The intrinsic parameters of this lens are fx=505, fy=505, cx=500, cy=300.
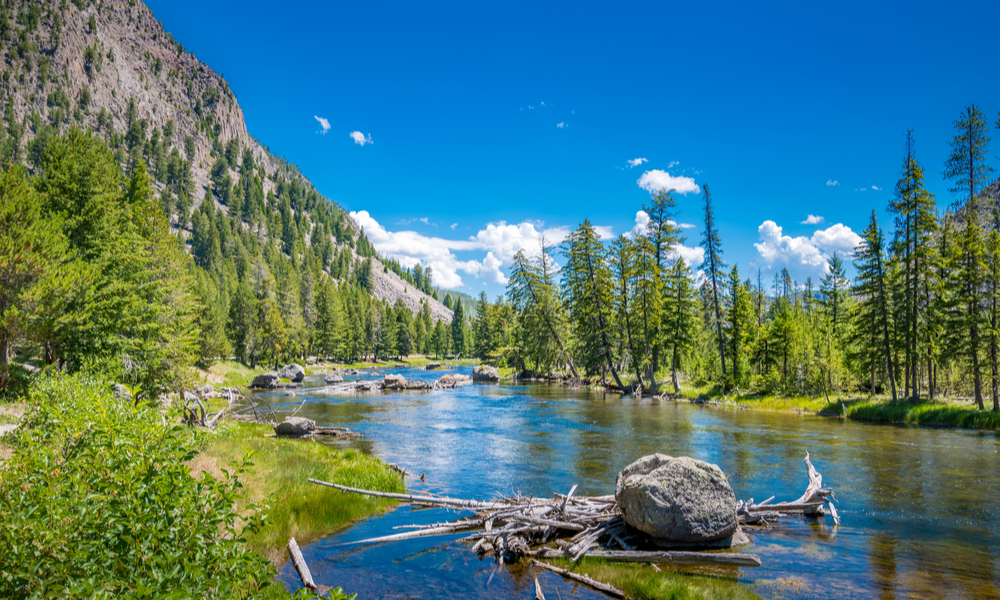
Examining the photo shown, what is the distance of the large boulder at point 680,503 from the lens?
9.91 m

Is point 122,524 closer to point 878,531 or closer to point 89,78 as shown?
point 878,531

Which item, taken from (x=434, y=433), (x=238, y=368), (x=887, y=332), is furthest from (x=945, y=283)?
(x=238, y=368)

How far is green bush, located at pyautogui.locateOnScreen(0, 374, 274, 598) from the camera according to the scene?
143 inches

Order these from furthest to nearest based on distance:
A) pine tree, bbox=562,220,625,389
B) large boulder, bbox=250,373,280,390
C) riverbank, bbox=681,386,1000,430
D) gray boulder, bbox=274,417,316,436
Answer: large boulder, bbox=250,373,280,390 → pine tree, bbox=562,220,625,389 → riverbank, bbox=681,386,1000,430 → gray boulder, bbox=274,417,316,436

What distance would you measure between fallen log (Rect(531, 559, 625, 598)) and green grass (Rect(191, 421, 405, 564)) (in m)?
4.83

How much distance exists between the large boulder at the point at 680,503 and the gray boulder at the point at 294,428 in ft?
57.7

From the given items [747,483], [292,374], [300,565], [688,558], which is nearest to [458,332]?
[292,374]

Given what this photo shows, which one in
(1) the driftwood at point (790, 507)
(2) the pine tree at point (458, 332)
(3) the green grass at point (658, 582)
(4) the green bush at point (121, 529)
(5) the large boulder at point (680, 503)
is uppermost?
(2) the pine tree at point (458, 332)

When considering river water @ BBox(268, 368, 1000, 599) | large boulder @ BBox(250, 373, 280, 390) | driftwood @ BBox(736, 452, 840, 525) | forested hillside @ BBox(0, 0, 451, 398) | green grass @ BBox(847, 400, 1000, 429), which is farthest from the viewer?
large boulder @ BBox(250, 373, 280, 390)

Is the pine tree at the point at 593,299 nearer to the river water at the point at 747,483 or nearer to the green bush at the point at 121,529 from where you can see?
the river water at the point at 747,483

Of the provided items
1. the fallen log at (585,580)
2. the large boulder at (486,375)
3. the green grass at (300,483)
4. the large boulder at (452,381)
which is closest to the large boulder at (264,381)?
the large boulder at (452,381)

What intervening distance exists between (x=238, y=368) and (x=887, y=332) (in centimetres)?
7087

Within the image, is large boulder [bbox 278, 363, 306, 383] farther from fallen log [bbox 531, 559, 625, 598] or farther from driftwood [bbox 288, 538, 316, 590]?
fallen log [bbox 531, 559, 625, 598]

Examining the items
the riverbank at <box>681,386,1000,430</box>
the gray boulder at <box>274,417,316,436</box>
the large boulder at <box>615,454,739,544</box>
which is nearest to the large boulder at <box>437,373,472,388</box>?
the riverbank at <box>681,386,1000,430</box>
